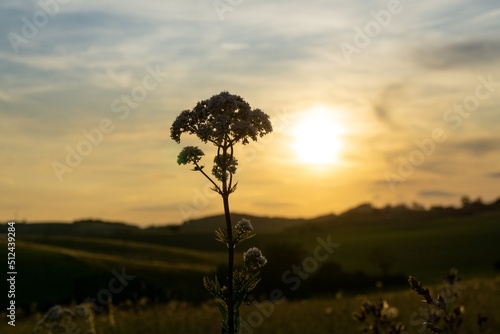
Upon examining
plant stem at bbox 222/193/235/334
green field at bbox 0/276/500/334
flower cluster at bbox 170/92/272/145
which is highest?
flower cluster at bbox 170/92/272/145

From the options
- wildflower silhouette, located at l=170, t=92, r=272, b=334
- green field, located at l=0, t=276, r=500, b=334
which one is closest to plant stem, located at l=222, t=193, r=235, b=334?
wildflower silhouette, located at l=170, t=92, r=272, b=334

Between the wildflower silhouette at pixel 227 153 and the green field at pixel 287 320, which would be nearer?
the wildflower silhouette at pixel 227 153

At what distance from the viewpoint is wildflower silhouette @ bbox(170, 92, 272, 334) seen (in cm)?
579

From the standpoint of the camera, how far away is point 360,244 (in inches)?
4766

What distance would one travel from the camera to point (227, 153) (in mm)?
6145

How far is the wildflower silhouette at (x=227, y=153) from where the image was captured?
19.0ft

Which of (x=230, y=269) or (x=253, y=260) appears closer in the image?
(x=230, y=269)

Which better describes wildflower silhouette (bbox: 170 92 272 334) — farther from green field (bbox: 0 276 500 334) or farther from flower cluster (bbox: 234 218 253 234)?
green field (bbox: 0 276 500 334)

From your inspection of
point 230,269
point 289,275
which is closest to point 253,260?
point 230,269

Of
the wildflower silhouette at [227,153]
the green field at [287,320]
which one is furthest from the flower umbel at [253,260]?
the green field at [287,320]

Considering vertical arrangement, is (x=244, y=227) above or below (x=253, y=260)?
above

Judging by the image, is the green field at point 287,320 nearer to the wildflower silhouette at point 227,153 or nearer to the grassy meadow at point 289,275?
the grassy meadow at point 289,275

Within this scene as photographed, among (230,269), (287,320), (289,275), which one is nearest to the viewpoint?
(230,269)

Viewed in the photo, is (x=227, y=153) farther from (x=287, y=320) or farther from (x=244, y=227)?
(x=287, y=320)
